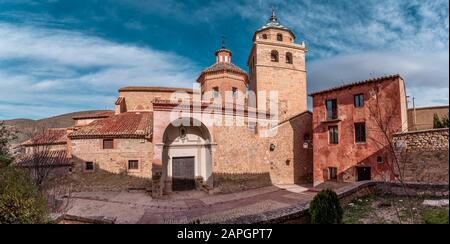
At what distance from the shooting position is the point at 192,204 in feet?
39.9

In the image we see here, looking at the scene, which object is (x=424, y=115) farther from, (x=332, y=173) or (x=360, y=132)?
(x=332, y=173)

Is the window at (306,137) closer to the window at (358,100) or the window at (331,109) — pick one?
the window at (331,109)

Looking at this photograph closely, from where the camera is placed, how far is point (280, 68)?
22156mm

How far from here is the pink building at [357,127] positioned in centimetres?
1342

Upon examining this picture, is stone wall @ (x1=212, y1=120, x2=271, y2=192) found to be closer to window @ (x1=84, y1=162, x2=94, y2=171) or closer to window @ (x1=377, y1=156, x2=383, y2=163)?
window @ (x1=377, y1=156, x2=383, y2=163)

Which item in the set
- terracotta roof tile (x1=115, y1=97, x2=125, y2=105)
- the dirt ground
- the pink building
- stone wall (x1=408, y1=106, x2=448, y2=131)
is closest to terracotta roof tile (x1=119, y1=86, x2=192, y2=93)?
terracotta roof tile (x1=115, y1=97, x2=125, y2=105)

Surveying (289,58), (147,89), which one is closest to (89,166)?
(147,89)

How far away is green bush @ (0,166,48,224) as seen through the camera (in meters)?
5.44

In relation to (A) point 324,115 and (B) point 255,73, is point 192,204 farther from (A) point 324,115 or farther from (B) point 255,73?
(B) point 255,73

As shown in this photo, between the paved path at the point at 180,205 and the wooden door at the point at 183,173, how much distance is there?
1.33m

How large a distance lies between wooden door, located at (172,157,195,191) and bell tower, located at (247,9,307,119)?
9177 mm

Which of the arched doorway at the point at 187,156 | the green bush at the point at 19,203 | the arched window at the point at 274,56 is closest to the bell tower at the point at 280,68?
the arched window at the point at 274,56
